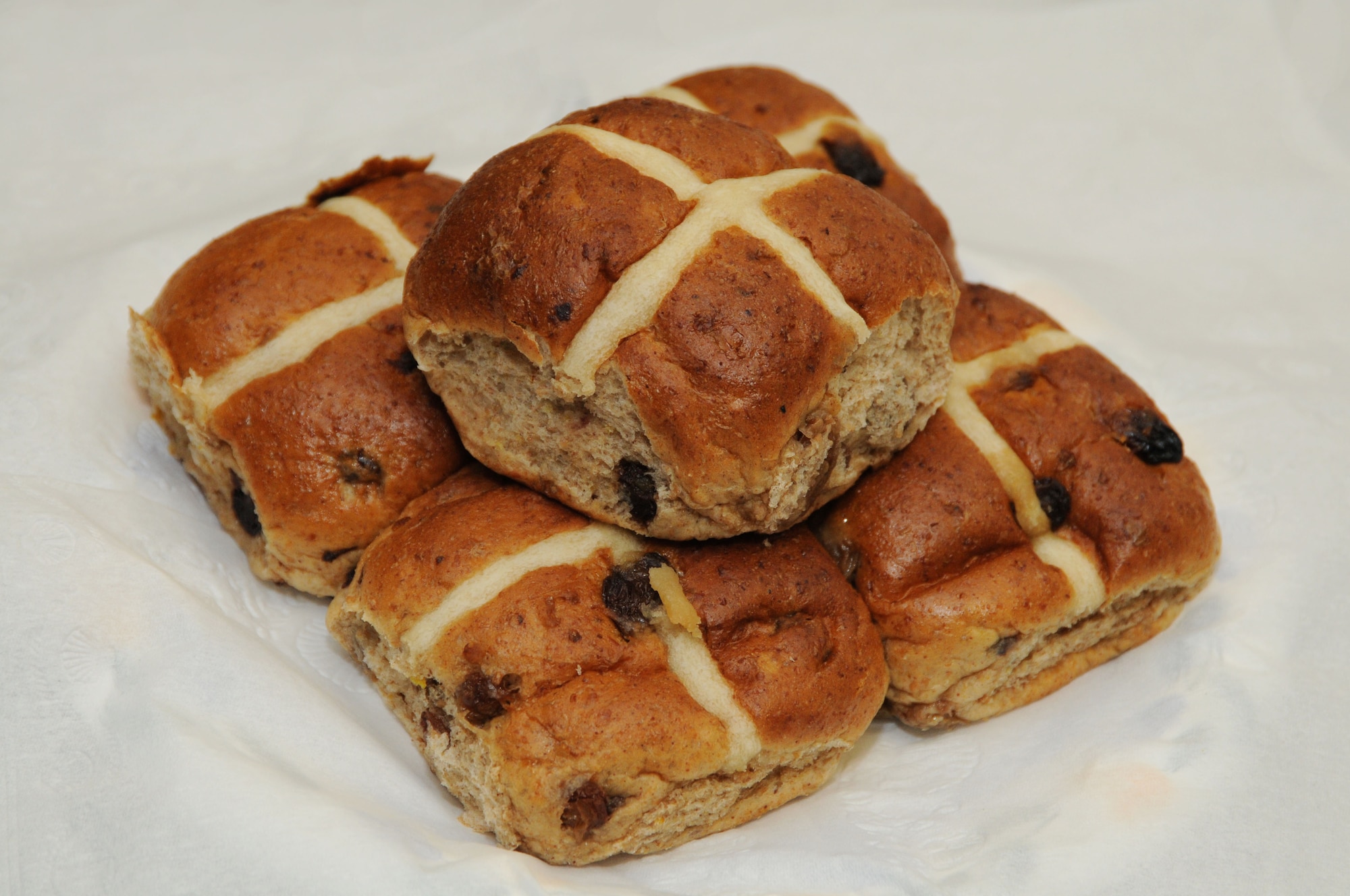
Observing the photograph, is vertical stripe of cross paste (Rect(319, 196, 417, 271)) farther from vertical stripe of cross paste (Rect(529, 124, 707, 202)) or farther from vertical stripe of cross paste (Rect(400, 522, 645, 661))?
vertical stripe of cross paste (Rect(400, 522, 645, 661))

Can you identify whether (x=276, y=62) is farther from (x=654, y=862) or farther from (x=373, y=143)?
(x=654, y=862)

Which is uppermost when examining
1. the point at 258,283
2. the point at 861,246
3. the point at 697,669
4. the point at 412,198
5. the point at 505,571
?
the point at 861,246

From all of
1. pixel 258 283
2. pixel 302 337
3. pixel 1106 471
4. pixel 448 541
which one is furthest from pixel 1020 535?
pixel 258 283

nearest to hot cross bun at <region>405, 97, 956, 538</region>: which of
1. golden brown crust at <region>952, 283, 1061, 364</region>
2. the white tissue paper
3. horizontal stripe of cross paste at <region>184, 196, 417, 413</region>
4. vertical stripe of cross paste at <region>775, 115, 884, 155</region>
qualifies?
horizontal stripe of cross paste at <region>184, 196, 417, 413</region>

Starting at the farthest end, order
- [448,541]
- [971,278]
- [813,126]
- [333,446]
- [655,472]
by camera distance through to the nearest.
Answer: [971,278], [813,126], [333,446], [448,541], [655,472]

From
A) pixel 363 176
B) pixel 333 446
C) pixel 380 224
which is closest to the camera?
pixel 333 446

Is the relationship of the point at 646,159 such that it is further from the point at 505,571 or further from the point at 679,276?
the point at 505,571

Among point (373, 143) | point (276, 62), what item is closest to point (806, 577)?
point (373, 143)

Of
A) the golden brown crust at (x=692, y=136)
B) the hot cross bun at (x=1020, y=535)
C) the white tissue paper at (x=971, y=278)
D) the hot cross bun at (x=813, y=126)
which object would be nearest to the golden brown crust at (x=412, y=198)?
the golden brown crust at (x=692, y=136)
